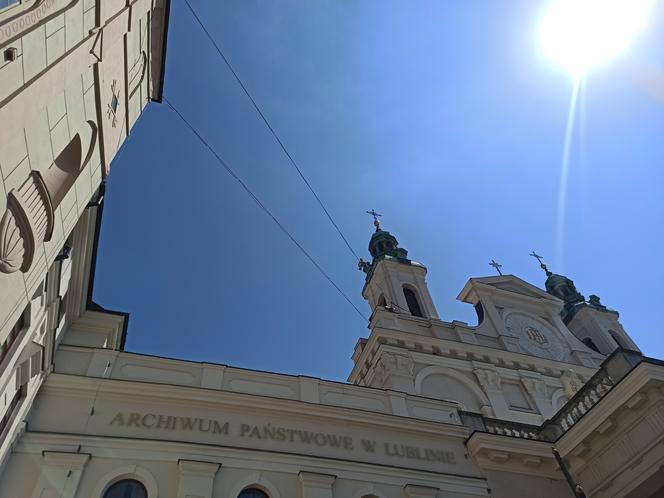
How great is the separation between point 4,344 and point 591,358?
2427cm

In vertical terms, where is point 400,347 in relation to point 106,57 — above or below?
above

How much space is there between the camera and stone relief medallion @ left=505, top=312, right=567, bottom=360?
24.6 meters

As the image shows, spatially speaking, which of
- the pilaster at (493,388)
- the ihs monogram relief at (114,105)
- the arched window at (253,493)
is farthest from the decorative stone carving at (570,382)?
the ihs monogram relief at (114,105)

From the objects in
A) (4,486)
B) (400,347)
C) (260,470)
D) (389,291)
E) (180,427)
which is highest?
(389,291)

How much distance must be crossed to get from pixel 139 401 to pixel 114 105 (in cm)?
691

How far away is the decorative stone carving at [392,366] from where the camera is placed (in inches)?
779

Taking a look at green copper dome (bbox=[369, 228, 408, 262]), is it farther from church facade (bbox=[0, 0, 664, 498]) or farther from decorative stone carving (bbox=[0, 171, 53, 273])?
decorative stone carving (bbox=[0, 171, 53, 273])

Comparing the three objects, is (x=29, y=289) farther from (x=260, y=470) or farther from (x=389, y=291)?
(x=389, y=291)

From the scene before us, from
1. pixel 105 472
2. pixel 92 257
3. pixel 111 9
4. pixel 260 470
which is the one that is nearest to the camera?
pixel 111 9

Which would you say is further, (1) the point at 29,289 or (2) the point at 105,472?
(2) the point at 105,472

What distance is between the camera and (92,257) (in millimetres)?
13531

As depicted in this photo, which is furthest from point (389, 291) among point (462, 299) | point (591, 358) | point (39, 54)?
point (39, 54)

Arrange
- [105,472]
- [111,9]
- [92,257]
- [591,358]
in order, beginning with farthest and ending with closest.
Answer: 1. [591,358]
2. [92,257]
3. [105,472]
4. [111,9]

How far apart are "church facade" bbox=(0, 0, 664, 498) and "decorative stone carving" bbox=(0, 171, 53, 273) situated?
3 cm
